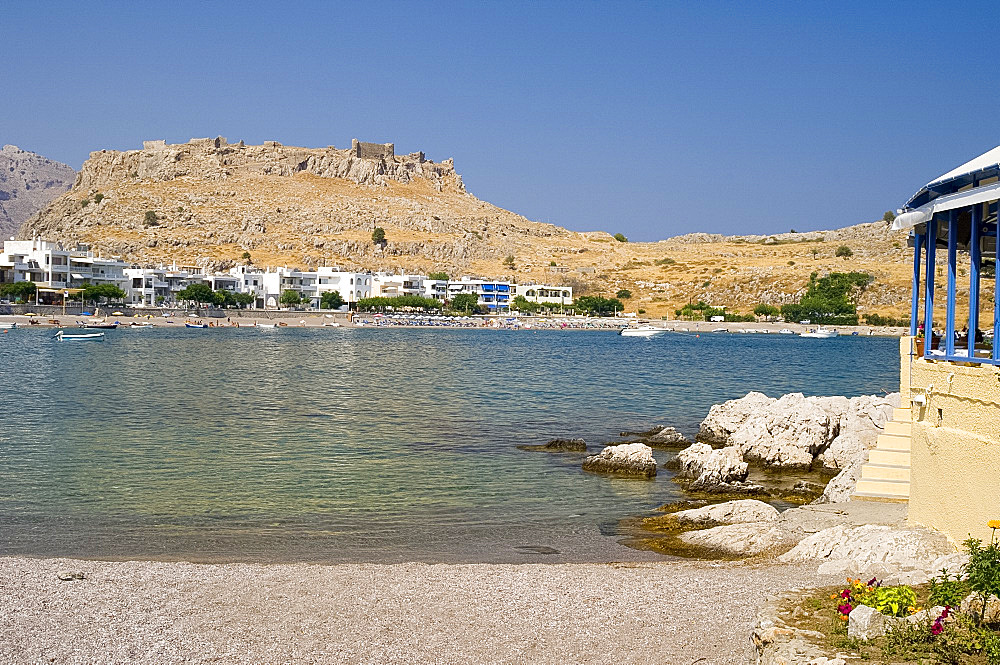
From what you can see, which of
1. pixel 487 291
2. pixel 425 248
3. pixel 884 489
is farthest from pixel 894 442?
pixel 425 248

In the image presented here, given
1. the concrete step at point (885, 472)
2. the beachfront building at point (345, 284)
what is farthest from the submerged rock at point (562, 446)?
the beachfront building at point (345, 284)

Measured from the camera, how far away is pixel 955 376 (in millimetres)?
10078

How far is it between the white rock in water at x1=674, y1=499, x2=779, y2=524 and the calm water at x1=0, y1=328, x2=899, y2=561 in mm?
1498

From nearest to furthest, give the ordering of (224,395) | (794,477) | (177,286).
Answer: (794,477) < (224,395) < (177,286)

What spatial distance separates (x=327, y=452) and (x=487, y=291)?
131 meters

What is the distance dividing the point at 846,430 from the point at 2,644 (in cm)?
1884

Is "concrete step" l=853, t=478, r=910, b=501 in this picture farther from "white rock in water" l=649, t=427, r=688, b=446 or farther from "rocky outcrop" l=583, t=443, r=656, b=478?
"white rock in water" l=649, t=427, r=688, b=446

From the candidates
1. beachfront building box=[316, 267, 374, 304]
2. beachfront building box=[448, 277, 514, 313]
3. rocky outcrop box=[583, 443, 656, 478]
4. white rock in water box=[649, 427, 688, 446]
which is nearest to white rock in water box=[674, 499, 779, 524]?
rocky outcrop box=[583, 443, 656, 478]

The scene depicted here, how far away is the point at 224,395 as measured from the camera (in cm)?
3834

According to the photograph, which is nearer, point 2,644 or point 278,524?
point 2,644

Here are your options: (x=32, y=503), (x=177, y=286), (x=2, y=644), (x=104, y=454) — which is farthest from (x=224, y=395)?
(x=177, y=286)

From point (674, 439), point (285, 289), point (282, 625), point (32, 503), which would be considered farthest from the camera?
point (285, 289)

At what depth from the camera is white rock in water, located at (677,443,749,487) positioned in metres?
18.7

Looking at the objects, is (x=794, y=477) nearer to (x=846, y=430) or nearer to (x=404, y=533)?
(x=846, y=430)
